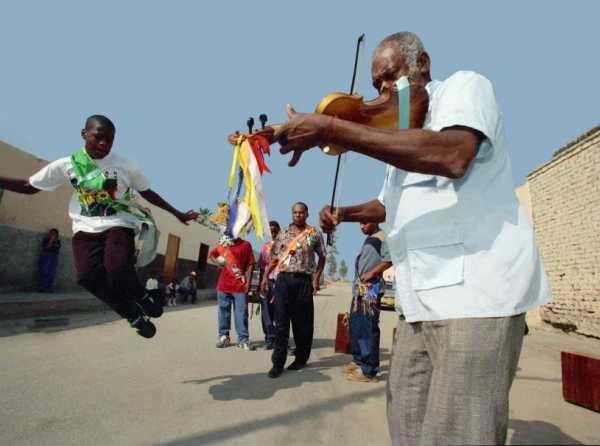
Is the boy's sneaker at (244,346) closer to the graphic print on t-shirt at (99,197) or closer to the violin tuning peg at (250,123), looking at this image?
the graphic print on t-shirt at (99,197)

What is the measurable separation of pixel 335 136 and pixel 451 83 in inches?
18.4

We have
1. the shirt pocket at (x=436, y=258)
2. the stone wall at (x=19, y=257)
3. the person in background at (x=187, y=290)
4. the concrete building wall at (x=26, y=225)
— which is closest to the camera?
the shirt pocket at (x=436, y=258)

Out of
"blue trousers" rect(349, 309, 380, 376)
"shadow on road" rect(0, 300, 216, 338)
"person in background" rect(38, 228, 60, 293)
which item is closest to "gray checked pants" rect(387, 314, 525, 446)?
"blue trousers" rect(349, 309, 380, 376)

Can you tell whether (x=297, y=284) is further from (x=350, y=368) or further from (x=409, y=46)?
(x=409, y=46)

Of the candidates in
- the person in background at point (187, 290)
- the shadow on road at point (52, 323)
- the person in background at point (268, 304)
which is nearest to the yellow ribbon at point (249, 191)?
the person in background at point (268, 304)

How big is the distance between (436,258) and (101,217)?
9.28ft

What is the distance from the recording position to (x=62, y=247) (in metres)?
11.0

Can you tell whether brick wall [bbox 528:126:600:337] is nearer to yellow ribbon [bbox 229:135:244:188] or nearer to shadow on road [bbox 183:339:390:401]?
shadow on road [bbox 183:339:390:401]

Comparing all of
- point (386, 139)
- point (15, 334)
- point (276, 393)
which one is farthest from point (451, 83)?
point (15, 334)

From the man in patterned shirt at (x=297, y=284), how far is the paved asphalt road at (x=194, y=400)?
39 cm

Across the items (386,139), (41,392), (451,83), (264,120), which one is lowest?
(41,392)

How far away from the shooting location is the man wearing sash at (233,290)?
610cm

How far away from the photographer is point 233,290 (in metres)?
6.12

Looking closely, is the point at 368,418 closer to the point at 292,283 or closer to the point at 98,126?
the point at 292,283
